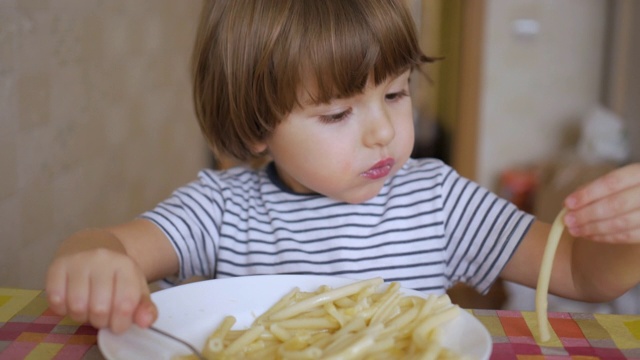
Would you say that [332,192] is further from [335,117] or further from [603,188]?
[603,188]

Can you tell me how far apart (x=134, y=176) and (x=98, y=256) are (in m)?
1.22

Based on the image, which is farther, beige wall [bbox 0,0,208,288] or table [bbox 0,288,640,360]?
beige wall [bbox 0,0,208,288]

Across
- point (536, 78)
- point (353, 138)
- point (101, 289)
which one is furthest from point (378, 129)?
point (536, 78)

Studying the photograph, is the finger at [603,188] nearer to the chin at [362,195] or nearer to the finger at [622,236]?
the finger at [622,236]

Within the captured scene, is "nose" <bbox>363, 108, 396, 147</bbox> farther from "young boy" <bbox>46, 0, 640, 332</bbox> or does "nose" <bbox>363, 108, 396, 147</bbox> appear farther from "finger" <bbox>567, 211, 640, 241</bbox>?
"finger" <bbox>567, 211, 640, 241</bbox>

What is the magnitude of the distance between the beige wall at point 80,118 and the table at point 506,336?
473 mm

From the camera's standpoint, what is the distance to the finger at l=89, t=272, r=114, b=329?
64 cm

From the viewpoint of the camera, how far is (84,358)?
2.15ft

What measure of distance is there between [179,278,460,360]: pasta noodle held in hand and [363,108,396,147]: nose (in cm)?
22

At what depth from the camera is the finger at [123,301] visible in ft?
2.07

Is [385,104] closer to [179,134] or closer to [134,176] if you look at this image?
[134,176]

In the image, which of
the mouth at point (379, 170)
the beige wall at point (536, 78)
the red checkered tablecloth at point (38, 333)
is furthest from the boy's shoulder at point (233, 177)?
the beige wall at point (536, 78)

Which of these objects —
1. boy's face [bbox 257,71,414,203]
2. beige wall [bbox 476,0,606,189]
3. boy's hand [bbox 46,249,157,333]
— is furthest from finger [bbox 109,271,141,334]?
beige wall [bbox 476,0,606,189]

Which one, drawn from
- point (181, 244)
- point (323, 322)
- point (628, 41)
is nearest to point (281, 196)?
point (181, 244)
